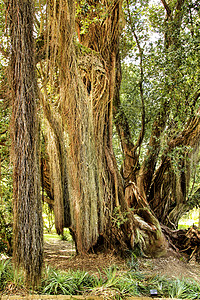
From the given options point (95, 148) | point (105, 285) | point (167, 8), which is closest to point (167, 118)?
point (95, 148)

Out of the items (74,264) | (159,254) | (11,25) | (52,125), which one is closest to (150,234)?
(159,254)

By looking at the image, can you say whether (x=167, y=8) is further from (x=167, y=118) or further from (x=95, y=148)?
(x=95, y=148)

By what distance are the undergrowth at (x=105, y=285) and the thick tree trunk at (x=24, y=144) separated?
1.29 ft

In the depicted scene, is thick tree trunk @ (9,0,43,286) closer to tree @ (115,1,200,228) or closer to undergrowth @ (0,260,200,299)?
undergrowth @ (0,260,200,299)

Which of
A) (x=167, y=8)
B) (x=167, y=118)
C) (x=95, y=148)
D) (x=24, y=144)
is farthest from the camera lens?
(x=167, y=8)

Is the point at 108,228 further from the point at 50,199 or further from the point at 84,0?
the point at 84,0

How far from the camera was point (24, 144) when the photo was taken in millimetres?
2189

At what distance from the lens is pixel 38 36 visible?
2809 millimetres

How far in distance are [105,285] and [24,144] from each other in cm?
170

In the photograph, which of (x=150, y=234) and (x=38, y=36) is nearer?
(x=38, y=36)

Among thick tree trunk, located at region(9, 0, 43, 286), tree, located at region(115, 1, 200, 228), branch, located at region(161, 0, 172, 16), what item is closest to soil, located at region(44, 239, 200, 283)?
tree, located at region(115, 1, 200, 228)

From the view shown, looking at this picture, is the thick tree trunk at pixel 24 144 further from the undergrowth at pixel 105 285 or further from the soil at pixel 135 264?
the soil at pixel 135 264

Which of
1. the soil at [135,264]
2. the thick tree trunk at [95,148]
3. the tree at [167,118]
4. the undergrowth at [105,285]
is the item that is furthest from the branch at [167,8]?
the undergrowth at [105,285]

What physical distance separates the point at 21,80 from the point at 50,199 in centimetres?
249
